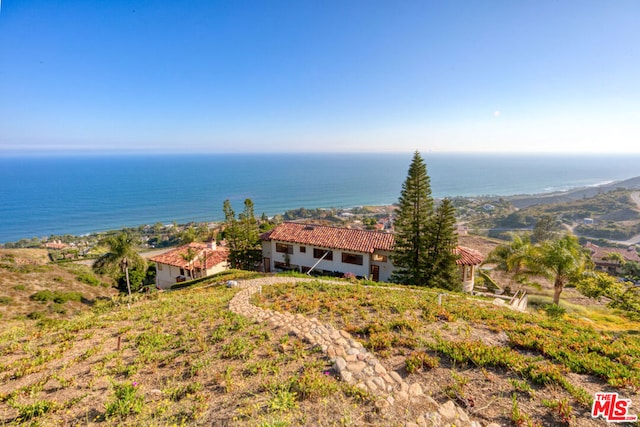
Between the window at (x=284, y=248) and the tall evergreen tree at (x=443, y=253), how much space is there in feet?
34.1

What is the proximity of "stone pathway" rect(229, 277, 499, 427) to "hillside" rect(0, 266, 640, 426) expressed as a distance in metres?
0.17

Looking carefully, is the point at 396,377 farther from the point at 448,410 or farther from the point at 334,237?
the point at 334,237

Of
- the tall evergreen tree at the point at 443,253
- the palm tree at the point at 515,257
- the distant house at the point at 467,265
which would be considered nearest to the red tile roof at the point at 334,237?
the tall evergreen tree at the point at 443,253

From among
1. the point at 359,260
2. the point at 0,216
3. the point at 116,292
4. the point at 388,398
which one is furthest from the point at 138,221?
the point at 388,398

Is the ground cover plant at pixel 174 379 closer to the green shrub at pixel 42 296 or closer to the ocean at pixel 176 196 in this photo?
the green shrub at pixel 42 296

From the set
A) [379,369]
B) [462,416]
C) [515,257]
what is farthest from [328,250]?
[462,416]

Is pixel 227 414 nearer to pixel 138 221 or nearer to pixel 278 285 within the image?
pixel 278 285

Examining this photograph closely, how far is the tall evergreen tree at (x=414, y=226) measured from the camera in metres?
17.7

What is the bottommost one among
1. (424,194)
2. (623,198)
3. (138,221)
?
(138,221)

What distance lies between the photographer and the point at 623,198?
8581 centimetres

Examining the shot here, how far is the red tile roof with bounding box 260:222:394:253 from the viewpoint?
65.7ft

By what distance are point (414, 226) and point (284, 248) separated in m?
10.4

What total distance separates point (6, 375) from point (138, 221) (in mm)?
90528

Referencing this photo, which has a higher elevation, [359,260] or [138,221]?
[359,260]
